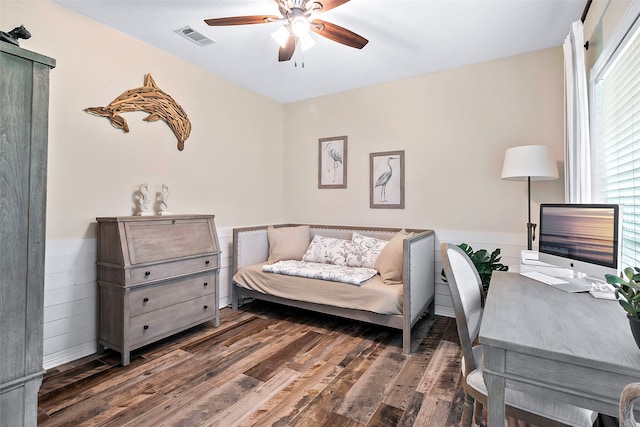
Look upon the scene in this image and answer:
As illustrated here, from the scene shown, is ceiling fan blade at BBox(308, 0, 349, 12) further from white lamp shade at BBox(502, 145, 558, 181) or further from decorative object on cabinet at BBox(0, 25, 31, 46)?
white lamp shade at BBox(502, 145, 558, 181)

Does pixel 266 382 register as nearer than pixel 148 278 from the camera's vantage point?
Yes

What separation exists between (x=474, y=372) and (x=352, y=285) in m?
1.47

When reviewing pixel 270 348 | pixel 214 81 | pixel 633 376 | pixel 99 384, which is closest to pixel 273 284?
pixel 270 348

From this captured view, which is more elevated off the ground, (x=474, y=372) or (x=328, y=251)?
(x=328, y=251)

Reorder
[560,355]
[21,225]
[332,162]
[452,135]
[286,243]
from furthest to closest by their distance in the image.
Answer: [332,162] → [286,243] → [452,135] → [21,225] → [560,355]

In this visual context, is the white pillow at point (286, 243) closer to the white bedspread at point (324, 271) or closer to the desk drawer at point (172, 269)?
the white bedspread at point (324, 271)

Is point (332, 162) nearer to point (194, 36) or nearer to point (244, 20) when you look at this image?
point (194, 36)

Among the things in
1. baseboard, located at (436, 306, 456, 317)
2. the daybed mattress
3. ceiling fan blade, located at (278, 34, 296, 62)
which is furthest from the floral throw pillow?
ceiling fan blade, located at (278, 34, 296, 62)

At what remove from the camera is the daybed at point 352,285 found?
256 centimetres

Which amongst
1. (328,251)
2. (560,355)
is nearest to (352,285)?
(328,251)

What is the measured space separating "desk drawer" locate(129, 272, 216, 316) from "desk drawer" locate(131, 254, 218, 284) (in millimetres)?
61

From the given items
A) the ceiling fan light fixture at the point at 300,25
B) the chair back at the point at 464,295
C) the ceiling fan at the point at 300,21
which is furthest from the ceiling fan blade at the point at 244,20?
the chair back at the point at 464,295

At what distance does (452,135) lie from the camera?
325cm

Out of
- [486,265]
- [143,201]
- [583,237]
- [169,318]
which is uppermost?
[143,201]
